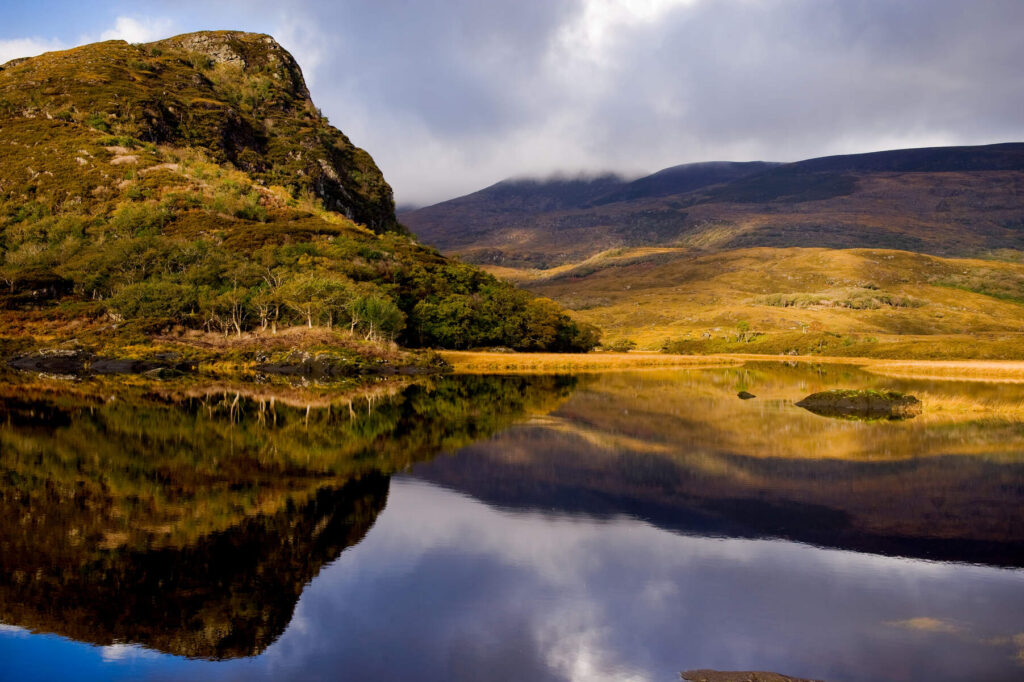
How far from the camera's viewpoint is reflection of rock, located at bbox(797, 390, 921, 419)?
36250mm

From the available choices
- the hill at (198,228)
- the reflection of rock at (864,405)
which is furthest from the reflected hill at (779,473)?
the hill at (198,228)

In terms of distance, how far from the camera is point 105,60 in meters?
126

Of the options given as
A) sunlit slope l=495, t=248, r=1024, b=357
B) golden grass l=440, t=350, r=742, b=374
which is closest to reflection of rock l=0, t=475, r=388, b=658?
golden grass l=440, t=350, r=742, b=374

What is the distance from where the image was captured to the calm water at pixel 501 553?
33.3ft

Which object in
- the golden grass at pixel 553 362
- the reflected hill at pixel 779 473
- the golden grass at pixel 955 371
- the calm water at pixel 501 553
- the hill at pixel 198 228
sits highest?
the hill at pixel 198 228

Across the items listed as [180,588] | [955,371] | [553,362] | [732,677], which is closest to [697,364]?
[553,362]

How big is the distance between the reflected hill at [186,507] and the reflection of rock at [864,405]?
17592 mm

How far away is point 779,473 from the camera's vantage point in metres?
22.6

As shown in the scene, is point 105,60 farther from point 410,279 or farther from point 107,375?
point 107,375

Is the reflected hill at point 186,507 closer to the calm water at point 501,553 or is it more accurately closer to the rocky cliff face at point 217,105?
the calm water at point 501,553

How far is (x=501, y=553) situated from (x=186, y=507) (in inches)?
308

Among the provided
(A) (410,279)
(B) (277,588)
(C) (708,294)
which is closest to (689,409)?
(B) (277,588)

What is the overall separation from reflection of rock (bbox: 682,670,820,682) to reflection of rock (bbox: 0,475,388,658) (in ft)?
20.3

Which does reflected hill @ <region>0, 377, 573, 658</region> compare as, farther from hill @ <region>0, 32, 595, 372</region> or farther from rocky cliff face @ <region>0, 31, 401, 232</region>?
rocky cliff face @ <region>0, 31, 401, 232</region>
